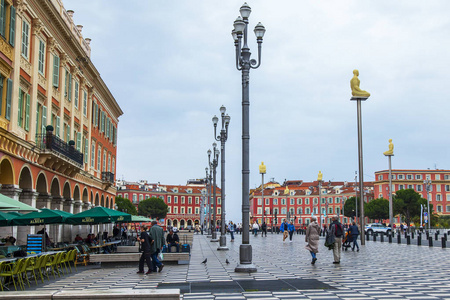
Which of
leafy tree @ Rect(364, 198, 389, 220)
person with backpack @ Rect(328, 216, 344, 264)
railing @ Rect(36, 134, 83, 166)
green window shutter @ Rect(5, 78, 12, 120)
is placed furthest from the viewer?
leafy tree @ Rect(364, 198, 389, 220)

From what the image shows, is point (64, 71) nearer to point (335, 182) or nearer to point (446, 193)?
point (446, 193)

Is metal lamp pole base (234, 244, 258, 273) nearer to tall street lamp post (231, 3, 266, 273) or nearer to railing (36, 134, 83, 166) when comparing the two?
tall street lamp post (231, 3, 266, 273)

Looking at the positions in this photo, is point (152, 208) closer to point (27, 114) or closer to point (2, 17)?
point (27, 114)

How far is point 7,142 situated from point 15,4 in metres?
6.67

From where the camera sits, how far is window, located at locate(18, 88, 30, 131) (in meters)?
25.8

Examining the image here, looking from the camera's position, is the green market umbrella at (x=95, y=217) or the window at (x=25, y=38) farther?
the window at (x=25, y=38)

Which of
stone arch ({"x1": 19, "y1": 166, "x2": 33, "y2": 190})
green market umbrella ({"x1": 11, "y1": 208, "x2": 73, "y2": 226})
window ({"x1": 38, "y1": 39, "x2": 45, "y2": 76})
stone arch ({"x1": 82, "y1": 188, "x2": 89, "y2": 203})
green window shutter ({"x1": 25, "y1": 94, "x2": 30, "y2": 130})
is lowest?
green market umbrella ({"x1": 11, "y1": 208, "x2": 73, "y2": 226})

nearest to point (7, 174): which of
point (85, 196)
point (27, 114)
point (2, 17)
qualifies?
point (27, 114)

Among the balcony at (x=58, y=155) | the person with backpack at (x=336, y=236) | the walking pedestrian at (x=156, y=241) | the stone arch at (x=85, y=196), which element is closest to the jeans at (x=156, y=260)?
the walking pedestrian at (x=156, y=241)

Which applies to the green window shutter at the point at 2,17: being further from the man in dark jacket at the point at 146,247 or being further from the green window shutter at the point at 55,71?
the man in dark jacket at the point at 146,247

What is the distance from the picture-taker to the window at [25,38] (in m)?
26.1

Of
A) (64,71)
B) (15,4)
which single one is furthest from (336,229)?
(64,71)

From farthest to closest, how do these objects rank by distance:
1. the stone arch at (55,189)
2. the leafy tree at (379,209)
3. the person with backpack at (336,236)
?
the leafy tree at (379,209) < the stone arch at (55,189) < the person with backpack at (336,236)

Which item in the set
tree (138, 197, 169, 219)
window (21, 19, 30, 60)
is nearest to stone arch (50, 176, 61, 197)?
window (21, 19, 30, 60)
